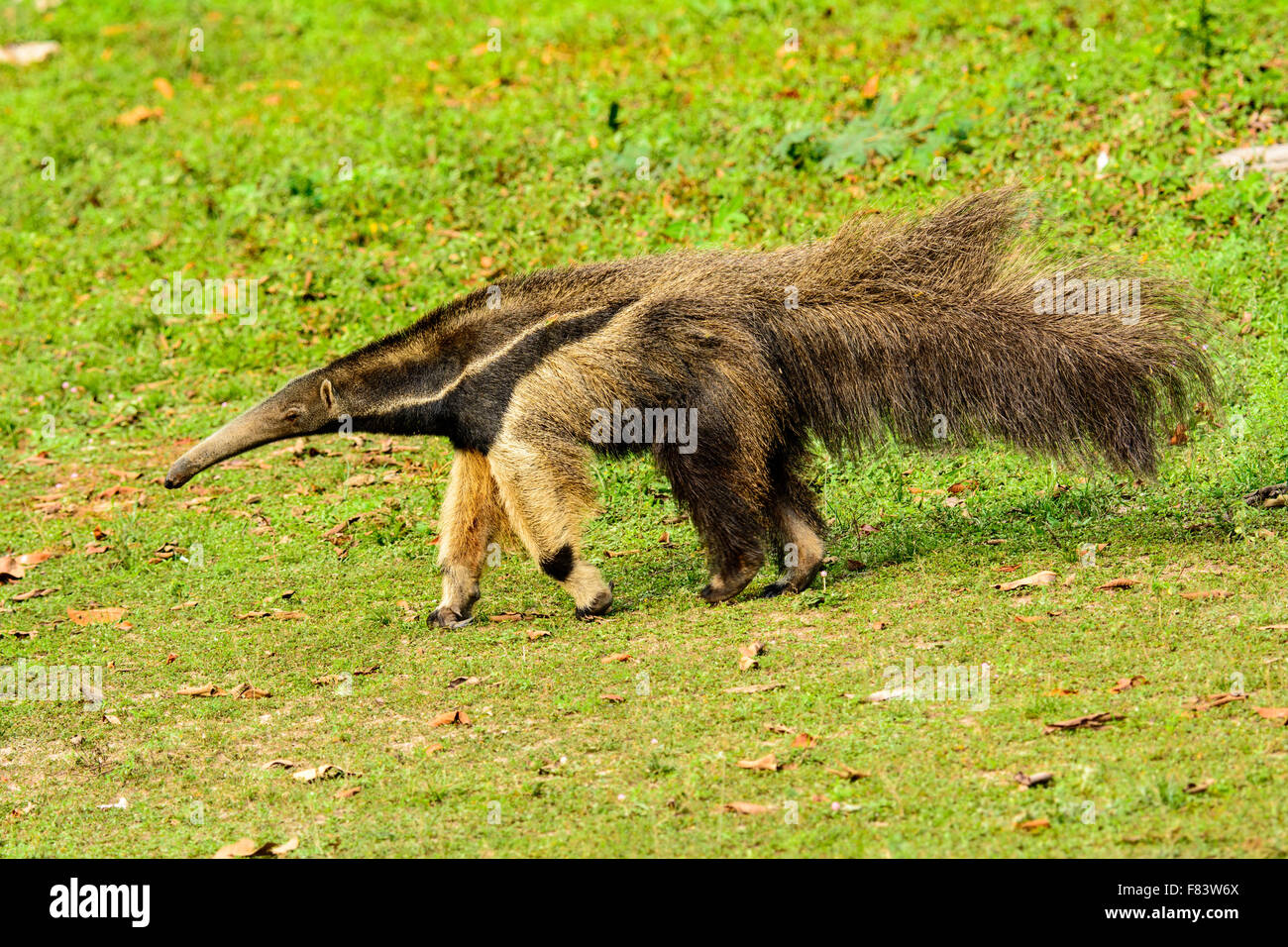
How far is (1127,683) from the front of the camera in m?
5.02

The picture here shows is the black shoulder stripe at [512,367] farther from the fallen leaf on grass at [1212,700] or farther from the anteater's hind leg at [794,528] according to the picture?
the fallen leaf on grass at [1212,700]

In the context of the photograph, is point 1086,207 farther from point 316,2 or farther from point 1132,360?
point 316,2

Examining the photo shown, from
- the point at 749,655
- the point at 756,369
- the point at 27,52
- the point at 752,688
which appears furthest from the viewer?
the point at 27,52

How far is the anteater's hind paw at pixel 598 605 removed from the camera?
6.83 metres

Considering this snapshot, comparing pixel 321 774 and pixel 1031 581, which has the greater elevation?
pixel 1031 581

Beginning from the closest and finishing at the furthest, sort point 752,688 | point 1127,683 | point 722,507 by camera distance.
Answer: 1. point 1127,683
2. point 752,688
3. point 722,507

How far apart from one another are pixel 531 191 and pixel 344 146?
103 inches

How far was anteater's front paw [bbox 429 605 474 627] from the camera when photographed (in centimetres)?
705

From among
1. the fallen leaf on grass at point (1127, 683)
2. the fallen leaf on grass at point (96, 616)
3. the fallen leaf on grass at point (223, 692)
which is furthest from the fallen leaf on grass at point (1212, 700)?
the fallen leaf on grass at point (96, 616)

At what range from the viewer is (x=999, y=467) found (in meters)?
8.27

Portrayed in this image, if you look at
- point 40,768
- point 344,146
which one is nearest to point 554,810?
point 40,768

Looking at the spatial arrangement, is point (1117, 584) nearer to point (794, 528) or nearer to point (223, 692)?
point (794, 528)

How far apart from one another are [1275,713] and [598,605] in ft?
10.8

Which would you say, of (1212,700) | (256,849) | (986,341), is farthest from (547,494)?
(1212,700)
